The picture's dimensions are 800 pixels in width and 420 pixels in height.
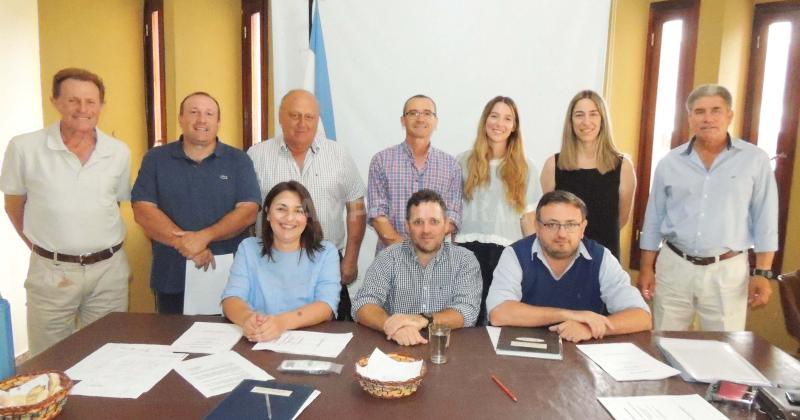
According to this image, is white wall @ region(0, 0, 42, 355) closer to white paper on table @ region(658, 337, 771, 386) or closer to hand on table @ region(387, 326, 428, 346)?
hand on table @ region(387, 326, 428, 346)

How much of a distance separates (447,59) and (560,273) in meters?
1.86

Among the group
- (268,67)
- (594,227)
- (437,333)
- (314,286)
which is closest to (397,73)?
(268,67)

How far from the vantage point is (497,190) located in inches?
112

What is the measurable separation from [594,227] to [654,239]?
0.38 meters

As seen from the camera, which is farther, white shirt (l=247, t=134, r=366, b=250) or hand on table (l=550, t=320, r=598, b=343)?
white shirt (l=247, t=134, r=366, b=250)

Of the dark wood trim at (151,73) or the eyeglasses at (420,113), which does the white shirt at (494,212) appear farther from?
the dark wood trim at (151,73)

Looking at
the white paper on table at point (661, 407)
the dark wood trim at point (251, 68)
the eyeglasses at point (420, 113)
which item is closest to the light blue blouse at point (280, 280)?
the eyeglasses at point (420, 113)

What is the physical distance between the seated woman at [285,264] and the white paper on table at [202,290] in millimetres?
351

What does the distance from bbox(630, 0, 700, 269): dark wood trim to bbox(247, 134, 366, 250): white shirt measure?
2.37 metres

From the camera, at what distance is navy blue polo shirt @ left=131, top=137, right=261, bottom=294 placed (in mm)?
2656

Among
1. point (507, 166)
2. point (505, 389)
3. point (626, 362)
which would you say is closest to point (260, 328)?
point (505, 389)

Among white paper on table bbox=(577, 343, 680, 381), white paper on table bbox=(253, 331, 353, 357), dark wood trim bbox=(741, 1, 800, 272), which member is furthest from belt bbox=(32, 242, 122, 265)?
dark wood trim bbox=(741, 1, 800, 272)

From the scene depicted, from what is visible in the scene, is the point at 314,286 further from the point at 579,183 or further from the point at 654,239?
the point at 654,239

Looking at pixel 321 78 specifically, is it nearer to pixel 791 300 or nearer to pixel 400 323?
pixel 400 323
